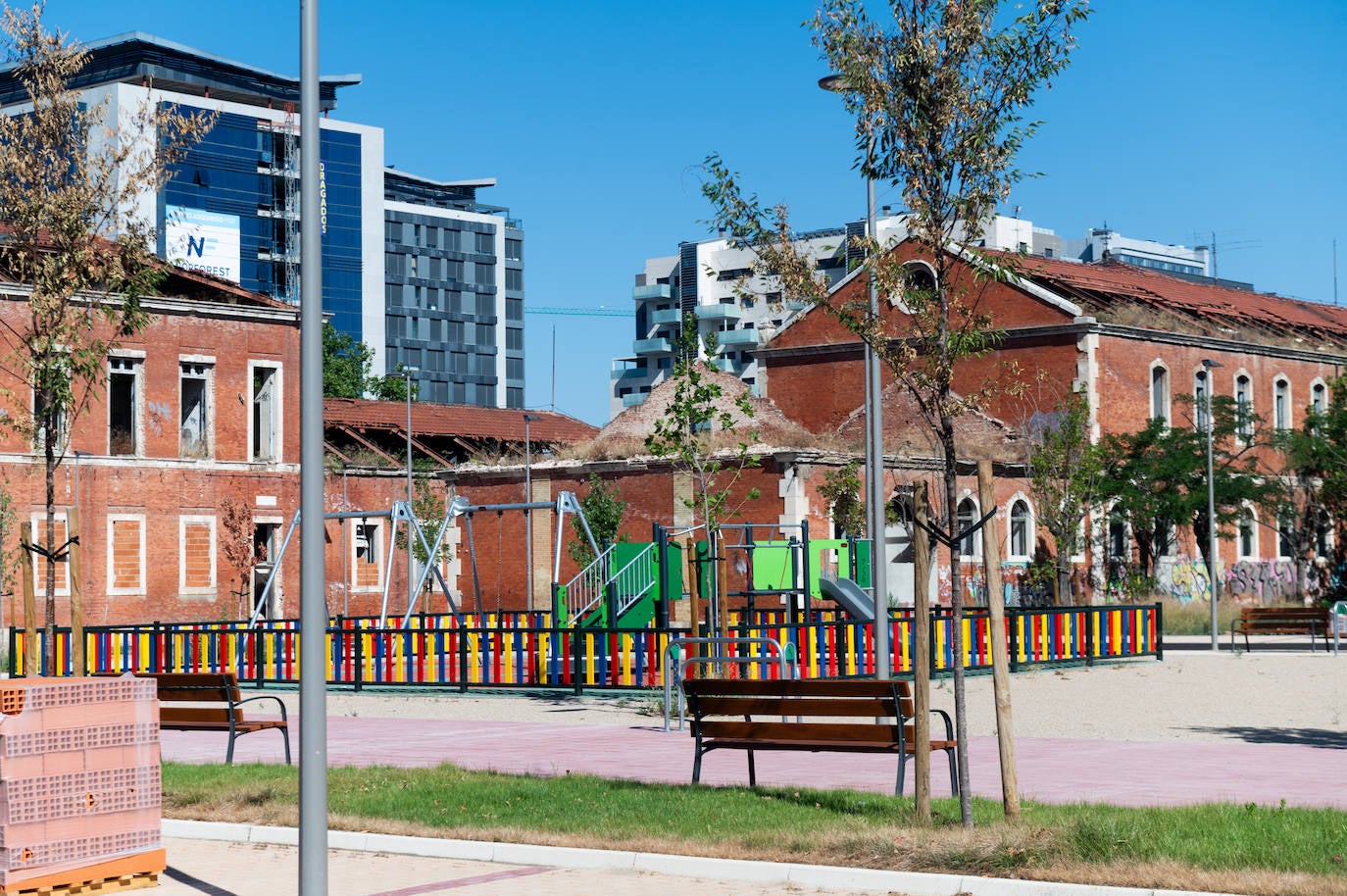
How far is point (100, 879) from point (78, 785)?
55 centimetres

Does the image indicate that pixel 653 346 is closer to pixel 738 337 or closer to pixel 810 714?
pixel 738 337

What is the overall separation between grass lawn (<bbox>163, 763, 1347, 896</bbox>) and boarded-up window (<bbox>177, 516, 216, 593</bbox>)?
3570 centimetres

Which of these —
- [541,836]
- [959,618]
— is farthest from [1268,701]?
[541,836]

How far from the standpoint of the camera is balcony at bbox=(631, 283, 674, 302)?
15150 centimetres

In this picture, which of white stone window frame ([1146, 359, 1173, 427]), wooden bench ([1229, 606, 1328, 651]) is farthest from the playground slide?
white stone window frame ([1146, 359, 1173, 427])

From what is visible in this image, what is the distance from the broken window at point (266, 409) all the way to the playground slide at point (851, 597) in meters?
23.6

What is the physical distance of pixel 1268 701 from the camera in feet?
74.9

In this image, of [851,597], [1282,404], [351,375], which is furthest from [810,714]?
[351,375]

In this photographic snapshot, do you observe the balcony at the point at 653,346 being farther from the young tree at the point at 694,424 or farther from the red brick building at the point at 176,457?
the young tree at the point at 694,424

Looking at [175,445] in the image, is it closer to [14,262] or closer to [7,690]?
[14,262]

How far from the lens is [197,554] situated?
162 ft

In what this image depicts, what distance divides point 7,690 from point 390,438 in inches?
2405

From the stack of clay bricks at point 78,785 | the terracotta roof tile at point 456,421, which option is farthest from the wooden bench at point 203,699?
the terracotta roof tile at point 456,421

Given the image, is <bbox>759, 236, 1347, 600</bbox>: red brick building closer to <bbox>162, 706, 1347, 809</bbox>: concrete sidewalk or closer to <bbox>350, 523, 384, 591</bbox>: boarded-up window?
<bbox>350, 523, 384, 591</bbox>: boarded-up window
